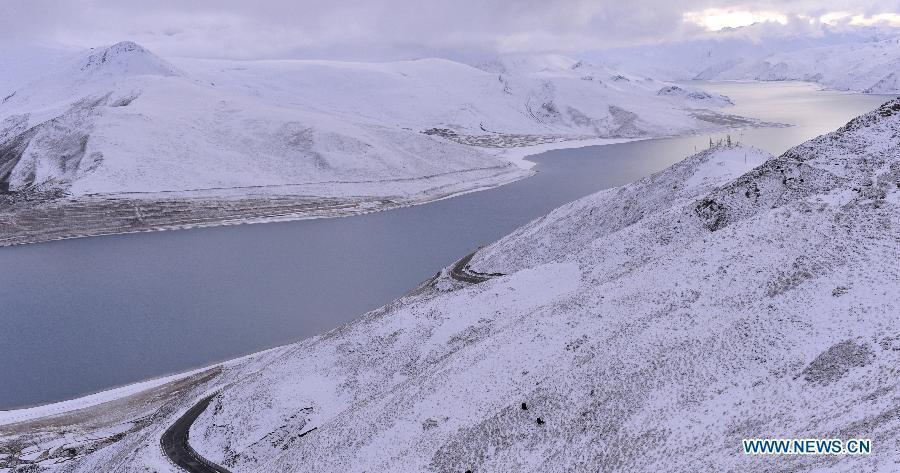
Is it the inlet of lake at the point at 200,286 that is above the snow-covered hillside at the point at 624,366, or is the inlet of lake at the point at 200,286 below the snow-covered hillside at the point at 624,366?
below

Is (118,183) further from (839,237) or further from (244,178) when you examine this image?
(839,237)

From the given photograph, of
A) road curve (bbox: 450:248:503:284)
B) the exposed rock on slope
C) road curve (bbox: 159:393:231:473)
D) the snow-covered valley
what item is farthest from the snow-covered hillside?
the snow-covered valley

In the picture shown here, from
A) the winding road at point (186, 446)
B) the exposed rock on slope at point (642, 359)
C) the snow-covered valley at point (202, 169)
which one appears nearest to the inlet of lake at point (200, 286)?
the snow-covered valley at point (202, 169)

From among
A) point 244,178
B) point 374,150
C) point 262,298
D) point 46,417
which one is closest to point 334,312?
point 262,298

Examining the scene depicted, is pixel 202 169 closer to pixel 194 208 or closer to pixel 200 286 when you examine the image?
pixel 194 208

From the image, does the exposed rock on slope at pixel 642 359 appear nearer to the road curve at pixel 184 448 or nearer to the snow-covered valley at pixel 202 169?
the road curve at pixel 184 448
